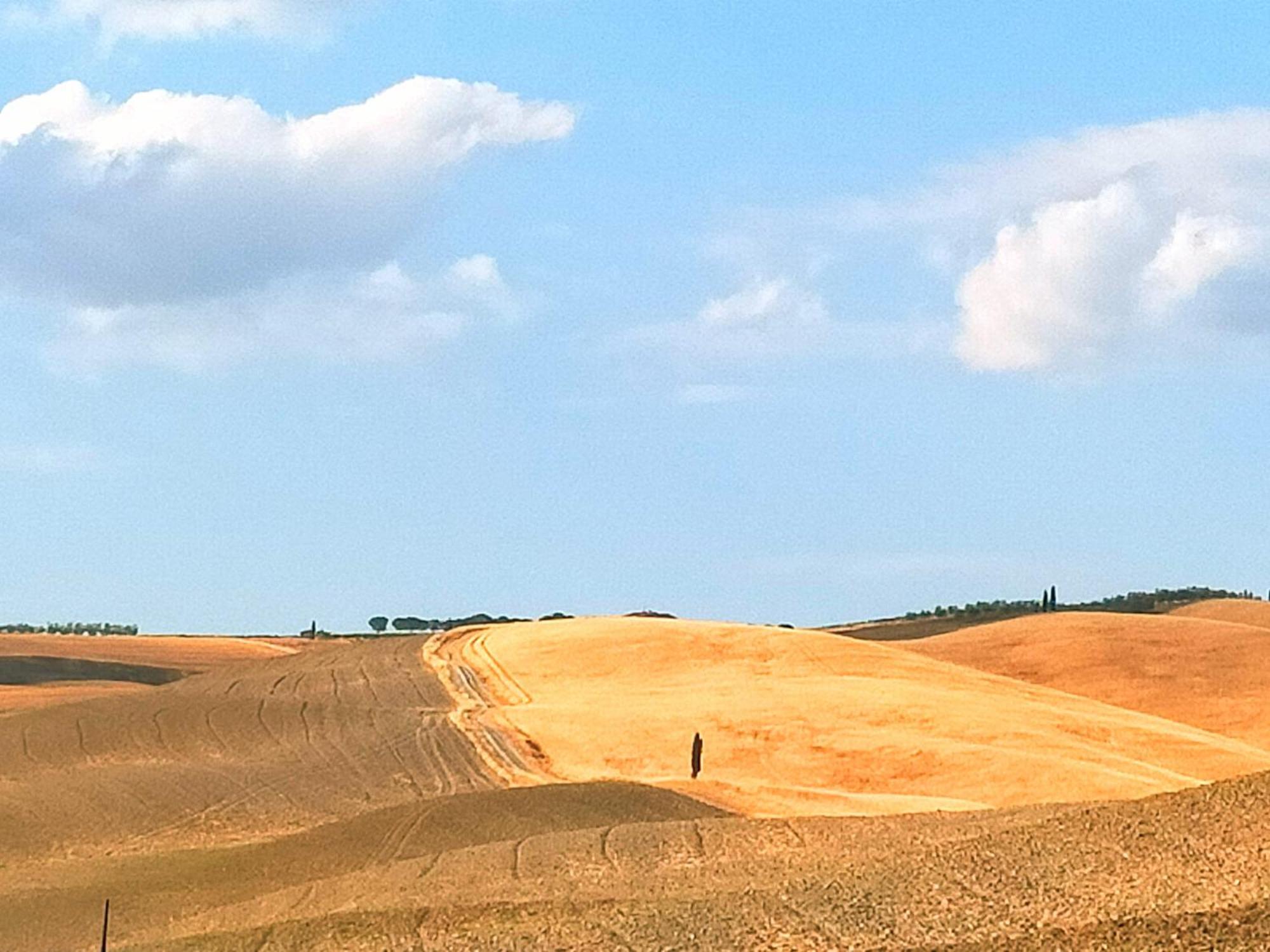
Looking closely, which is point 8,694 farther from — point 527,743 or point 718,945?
point 718,945

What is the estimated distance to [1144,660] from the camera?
239ft

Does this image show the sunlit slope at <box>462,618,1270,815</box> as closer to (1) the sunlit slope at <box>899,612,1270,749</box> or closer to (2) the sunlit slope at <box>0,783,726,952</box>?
(2) the sunlit slope at <box>0,783,726,952</box>

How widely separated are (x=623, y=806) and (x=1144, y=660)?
4108cm

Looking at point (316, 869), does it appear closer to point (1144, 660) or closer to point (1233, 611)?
point (1144, 660)

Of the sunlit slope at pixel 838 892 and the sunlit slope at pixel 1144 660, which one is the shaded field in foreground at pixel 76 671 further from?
the sunlit slope at pixel 838 892

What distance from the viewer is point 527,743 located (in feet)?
164

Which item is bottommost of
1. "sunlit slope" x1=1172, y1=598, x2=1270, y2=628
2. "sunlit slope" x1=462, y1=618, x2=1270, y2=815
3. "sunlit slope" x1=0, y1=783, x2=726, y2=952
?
"sunlit slope" x1=0, y1=783, x2=726, y2=952

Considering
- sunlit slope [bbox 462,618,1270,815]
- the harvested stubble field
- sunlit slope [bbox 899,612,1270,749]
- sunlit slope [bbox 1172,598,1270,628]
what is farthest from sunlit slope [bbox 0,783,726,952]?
sunlit slope [bbox 1172,598,1270,628]

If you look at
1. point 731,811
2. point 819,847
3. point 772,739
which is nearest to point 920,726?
point 772,739

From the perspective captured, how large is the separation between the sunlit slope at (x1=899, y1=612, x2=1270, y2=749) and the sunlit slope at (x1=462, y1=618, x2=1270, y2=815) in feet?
16.4

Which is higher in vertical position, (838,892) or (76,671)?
(76,671)

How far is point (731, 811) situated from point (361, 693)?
944 inches

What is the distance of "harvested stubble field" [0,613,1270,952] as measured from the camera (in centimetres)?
2169

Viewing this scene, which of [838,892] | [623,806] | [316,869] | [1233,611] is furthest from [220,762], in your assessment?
[1233,611]
